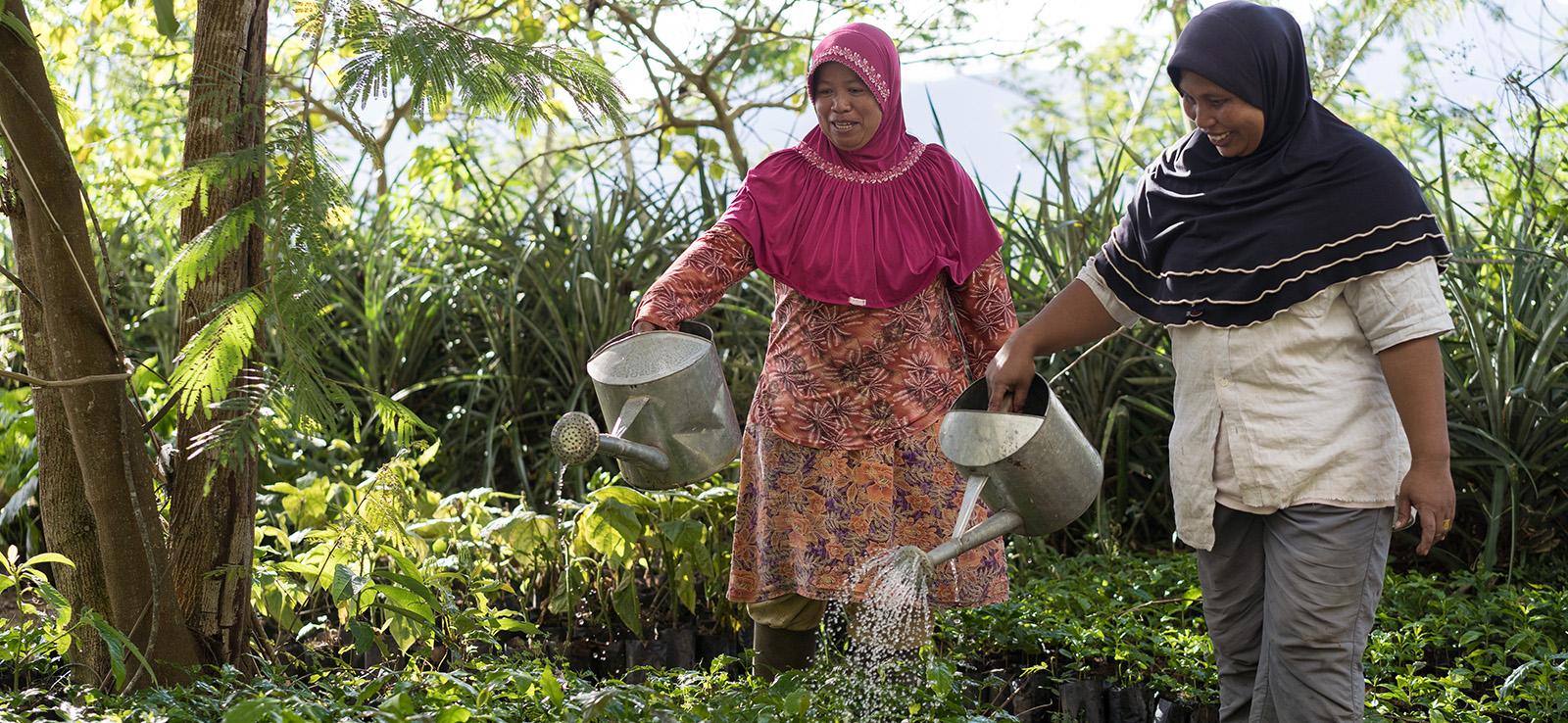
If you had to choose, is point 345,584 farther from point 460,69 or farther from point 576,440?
point 460,69

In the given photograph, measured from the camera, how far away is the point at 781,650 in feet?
8.38

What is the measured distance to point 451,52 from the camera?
206 centimetres

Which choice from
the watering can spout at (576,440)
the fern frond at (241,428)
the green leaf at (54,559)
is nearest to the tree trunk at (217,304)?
the fern frond at (241,428)

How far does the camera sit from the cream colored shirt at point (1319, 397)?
178cm

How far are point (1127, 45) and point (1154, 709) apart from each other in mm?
9341

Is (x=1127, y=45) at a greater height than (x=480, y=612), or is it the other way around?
(x=1127, y=45)

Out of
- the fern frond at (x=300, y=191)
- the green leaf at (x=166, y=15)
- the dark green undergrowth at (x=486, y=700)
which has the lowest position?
the dark green undergrowth at (x=486, y=700)

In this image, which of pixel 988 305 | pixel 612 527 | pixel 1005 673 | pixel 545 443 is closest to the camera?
pixel 988 305

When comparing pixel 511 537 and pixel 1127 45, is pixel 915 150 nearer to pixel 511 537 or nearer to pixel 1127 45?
pixel 511 537

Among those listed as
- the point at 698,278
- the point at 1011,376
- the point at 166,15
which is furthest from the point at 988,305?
the point at 166,15

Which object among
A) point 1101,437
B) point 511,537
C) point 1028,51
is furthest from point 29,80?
point 1028,51

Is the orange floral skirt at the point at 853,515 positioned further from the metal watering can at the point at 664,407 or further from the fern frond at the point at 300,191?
the fern frond at the point at 300,191

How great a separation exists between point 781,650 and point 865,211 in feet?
2.71

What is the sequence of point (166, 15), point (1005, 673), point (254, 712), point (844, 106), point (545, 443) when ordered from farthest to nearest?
point (545, 443), point (1005, 673), point (844, 106), point (166, 15), point (254, 712)
